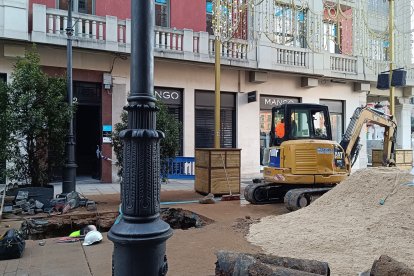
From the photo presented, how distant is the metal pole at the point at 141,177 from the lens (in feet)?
10.0

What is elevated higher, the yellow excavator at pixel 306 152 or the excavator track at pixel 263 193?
the yellow excavator at pixel 306 152

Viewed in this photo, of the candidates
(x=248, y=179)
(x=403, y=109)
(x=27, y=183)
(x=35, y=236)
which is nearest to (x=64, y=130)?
(x=27, y=183)

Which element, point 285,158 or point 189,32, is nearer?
point 285,158

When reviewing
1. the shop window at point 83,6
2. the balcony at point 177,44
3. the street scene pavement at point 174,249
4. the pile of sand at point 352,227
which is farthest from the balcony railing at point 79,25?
the pile of sand at point 352,227

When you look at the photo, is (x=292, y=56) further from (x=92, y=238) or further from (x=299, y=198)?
(x=92, y=238)

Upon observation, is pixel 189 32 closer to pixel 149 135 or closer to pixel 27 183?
pixel 27 183

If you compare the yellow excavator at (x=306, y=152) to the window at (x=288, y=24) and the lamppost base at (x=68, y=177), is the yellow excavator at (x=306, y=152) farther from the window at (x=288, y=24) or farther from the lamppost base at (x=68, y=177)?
the window at (x=288, y=24)

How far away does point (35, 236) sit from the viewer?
321 inches

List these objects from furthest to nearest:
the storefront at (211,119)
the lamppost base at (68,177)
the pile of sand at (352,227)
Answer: the storefront at (211,119), the lamppost base at (68,177), the pile of sand at (352,227)

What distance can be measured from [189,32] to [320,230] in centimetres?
1183

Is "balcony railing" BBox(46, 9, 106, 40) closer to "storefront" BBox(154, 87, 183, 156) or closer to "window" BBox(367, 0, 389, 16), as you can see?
"storefront" BBox(154, 87, 183, 156)

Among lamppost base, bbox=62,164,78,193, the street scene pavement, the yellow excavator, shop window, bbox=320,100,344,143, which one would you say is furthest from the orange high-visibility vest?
shop window, bbox=320,100,344,143

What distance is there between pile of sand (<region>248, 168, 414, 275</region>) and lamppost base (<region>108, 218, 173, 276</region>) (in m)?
2.77

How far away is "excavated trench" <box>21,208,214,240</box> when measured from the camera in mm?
8195
